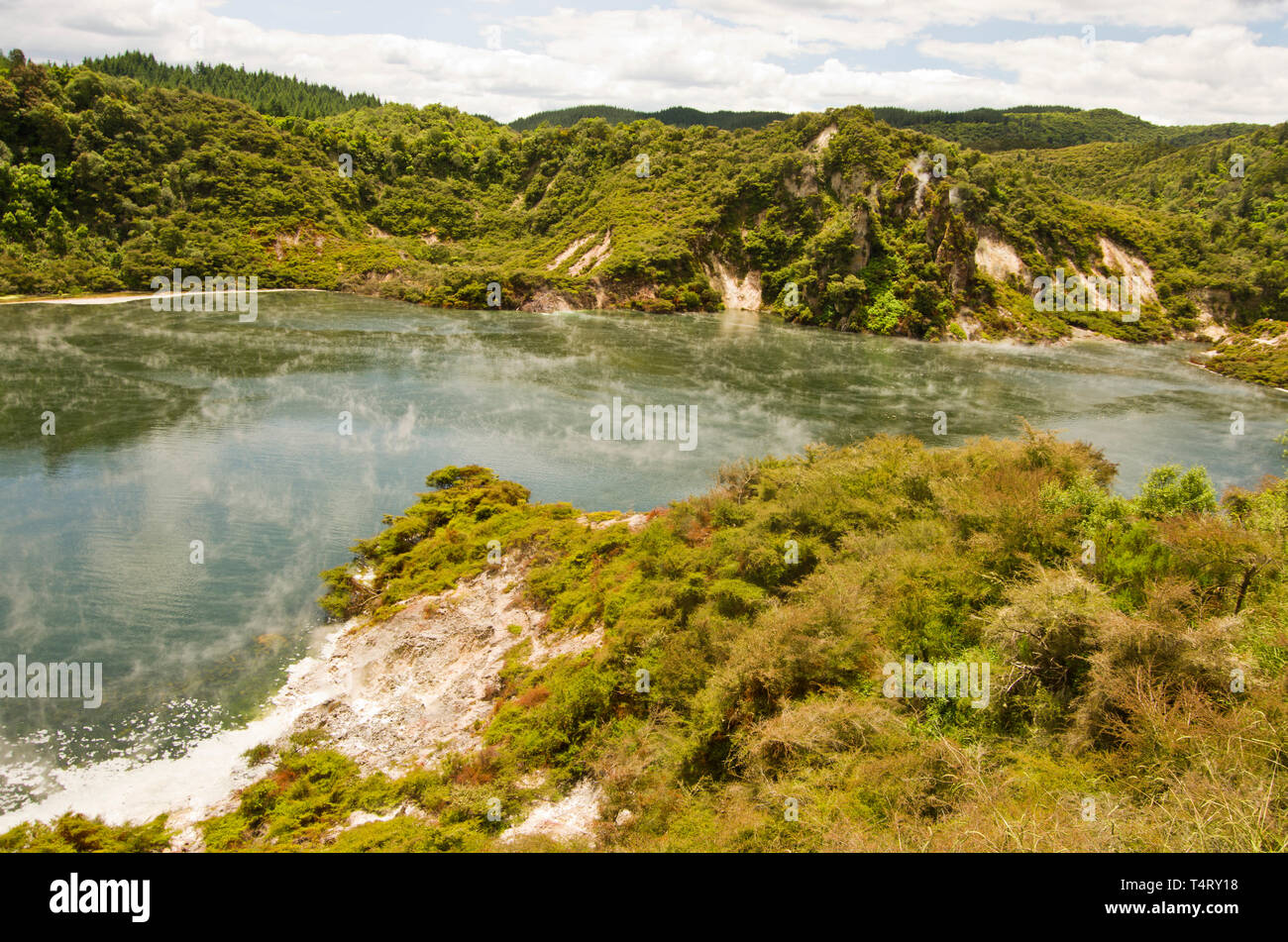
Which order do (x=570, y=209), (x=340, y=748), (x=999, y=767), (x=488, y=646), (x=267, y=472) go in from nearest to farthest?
(x=999, y=767), (x=340, y=748), (x=488, y=646), (x=267, y=472), (x=570, y=209)

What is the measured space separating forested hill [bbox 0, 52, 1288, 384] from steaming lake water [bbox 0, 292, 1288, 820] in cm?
986

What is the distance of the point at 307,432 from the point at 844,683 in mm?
33990

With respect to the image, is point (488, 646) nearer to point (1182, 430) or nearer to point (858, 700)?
point (858, 700)

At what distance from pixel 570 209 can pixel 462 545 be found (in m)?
91.9

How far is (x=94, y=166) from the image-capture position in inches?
3327

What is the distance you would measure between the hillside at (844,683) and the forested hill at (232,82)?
150432mm

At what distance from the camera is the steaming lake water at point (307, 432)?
2227 centimetres

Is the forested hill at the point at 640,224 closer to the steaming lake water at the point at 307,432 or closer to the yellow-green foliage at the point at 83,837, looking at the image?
the steaming lake water at the point at 307,432

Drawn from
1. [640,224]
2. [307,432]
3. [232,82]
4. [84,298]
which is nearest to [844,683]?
[307,432]

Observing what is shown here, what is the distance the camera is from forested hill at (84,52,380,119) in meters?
149

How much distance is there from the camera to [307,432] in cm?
4016

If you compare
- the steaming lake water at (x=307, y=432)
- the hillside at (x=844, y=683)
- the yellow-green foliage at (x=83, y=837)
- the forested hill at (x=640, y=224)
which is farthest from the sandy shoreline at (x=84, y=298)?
the yellow-green foliage at (x=83, y=837)

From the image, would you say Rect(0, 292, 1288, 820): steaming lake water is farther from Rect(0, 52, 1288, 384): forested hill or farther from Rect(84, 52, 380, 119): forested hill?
Rect(84, 52, 380, 119): forested hill
